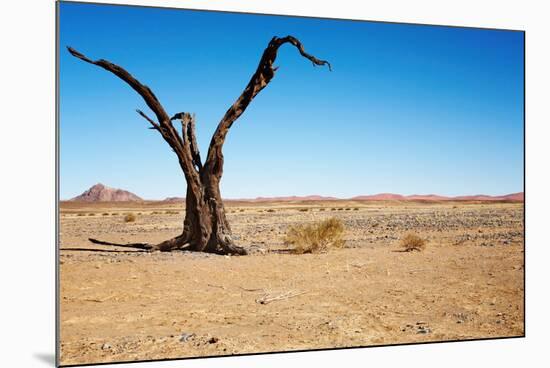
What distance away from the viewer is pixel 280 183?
7516 millimetres

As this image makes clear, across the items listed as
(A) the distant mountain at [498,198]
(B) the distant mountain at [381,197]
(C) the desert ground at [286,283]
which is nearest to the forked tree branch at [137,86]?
(C) the desert ground at [286,283]

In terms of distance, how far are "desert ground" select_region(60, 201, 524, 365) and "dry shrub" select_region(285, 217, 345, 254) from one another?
0.28 feet

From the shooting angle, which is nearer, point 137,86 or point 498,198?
point 137,86

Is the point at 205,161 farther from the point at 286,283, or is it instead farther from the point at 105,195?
the point at 286,283

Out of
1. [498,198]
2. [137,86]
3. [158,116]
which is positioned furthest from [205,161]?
[498,198]

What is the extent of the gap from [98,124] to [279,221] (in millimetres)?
2255

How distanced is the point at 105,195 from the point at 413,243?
3.62m

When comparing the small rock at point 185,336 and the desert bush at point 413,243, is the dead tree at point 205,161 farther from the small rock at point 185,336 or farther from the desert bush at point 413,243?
the desert bush at point 413,243

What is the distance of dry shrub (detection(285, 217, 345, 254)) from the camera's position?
317 inches

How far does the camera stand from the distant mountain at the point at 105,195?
680 cm

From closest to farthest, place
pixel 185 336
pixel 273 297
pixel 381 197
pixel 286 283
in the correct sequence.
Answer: pixel 185 336 → pixel 273 297 → pixel 286 283 → pixel 381 197

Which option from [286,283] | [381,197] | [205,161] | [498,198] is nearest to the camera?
[286,283]
